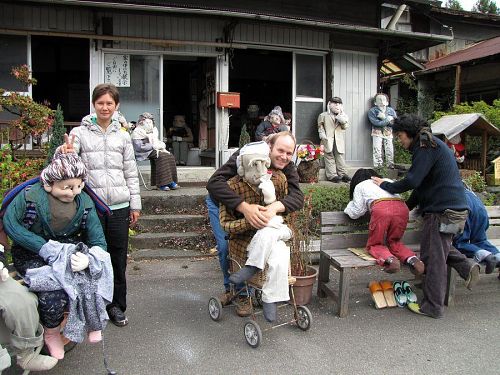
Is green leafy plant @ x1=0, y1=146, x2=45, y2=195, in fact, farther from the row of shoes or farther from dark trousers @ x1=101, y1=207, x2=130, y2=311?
dark trousers @ x1=101, y1=207, x2=130, y2=311

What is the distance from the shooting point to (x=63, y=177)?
10.4 ft

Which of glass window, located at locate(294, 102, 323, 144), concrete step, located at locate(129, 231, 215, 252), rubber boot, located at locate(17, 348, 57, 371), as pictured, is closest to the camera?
A: rubber boot, located at locate(17, 348, 57, 371)

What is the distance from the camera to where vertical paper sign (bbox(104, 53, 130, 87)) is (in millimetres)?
→ 8969

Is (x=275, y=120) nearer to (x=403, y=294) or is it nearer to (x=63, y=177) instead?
(x=403, y=294)

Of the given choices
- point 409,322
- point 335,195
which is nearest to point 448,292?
point 409,322

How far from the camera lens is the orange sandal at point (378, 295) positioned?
468cm

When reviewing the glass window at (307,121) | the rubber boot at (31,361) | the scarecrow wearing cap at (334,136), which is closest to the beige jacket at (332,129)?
the scarecrow wearing cap at (334,136)

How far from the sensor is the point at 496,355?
12.2ft

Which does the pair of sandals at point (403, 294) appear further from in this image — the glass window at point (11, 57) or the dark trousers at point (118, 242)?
the glass window at point (11, 57)

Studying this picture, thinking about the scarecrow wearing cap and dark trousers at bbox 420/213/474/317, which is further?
the scarecrow wearing cap

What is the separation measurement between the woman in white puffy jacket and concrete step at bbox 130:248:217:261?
2.01 metres

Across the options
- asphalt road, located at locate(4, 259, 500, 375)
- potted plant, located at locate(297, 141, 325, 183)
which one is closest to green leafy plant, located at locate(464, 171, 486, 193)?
potted plant, located at locate(297, 141, 325, 183)

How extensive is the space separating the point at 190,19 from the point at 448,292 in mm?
6912

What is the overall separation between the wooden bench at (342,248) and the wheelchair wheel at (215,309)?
3.74 feet
